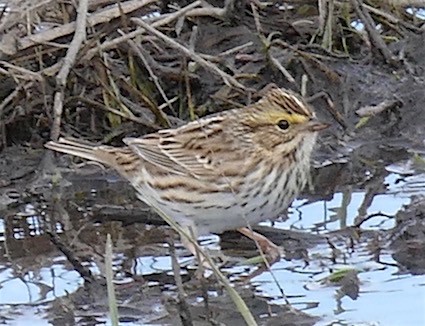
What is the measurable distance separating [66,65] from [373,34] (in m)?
2.07

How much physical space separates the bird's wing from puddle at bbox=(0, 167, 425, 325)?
1.18 ft

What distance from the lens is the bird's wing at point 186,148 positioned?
6859 millimetres

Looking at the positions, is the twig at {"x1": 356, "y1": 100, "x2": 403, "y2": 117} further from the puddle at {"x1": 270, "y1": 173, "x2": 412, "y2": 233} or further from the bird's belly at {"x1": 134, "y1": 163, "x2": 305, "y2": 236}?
the bird's belly at {"x1": 134, "y1": 163, "x2": 305, "y2": 236}

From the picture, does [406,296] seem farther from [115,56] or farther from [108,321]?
[115,56]

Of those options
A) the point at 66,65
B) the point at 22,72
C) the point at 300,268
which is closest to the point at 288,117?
the point at 300,268

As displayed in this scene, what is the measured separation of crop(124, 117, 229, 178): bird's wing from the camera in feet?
22.5

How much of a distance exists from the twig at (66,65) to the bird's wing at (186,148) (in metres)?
0.59

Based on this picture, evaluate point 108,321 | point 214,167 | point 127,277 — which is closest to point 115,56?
point 214,167

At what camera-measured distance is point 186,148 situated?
707 centimetres

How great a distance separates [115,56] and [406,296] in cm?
356

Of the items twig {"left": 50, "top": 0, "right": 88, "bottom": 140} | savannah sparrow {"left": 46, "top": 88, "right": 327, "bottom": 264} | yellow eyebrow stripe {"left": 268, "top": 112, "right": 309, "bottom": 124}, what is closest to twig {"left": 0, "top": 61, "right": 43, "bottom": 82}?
twig {"left": 50, "top": 0, "right": 88, "bottom": 140}

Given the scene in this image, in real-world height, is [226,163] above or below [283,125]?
below

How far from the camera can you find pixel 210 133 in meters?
7.16

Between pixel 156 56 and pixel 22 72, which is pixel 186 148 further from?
pixel 156 56
